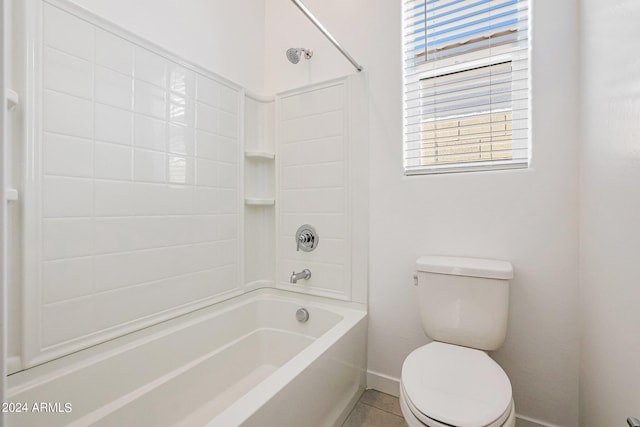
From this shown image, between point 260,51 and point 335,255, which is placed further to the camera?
point 260,51

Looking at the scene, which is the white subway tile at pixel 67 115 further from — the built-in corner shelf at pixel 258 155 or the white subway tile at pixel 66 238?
the built-in corner shelf at pixel 258 155

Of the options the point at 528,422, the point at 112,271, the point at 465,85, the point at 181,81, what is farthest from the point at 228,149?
the point at 528,422

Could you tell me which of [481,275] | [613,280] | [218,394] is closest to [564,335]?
[481,275]

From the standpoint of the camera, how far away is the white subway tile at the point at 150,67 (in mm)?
1368

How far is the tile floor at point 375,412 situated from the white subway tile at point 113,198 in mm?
1518

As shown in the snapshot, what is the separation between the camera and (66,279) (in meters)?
1.15

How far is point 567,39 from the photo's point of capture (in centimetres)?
132

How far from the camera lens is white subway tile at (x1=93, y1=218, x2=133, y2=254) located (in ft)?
4.07

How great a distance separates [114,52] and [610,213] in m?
2.01

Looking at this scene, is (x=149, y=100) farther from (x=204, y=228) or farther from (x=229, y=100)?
(x=204, y=228)

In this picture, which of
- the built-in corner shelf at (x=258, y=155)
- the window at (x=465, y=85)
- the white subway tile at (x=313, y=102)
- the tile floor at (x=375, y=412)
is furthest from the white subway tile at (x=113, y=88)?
the tile floor at (x=375, y=412)

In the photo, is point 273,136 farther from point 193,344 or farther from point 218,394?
point 218,394

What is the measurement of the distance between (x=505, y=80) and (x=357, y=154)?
84cm

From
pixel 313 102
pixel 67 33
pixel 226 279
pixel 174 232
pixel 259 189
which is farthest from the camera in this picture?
pixel 259 189
